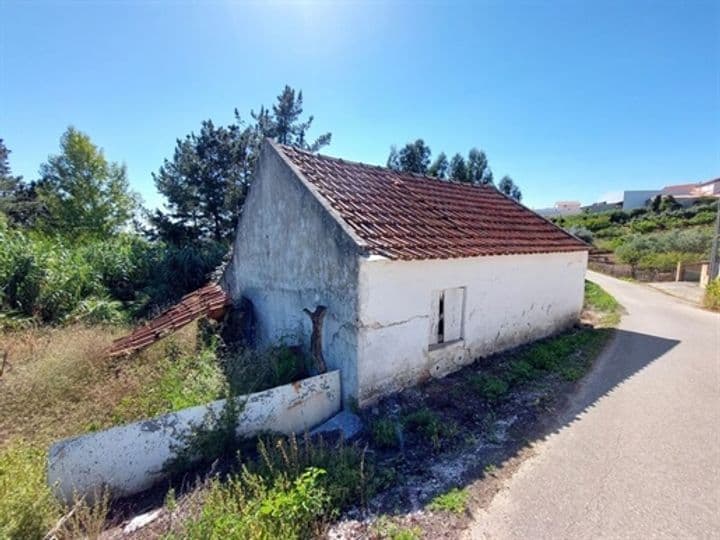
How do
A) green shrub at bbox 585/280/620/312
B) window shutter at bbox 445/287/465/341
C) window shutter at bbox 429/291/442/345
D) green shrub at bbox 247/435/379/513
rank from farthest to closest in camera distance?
green shrub at bbox 585/280/620/312
window shutter at bbox 445/287/465/341
window shutter at bbox 429/291/442/345
green shrub at bbox 247/435/379/513

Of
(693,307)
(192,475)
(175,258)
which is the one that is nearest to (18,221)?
(175,258)

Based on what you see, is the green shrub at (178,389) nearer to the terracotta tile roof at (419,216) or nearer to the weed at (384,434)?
the weed at (384,434)

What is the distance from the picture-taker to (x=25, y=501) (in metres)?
3.34

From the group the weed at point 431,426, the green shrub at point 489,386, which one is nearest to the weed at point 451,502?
the weed at point 431,426

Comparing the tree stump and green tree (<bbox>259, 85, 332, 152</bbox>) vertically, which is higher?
green tree (<bbox>259, 85, 332, 152</bbox>)

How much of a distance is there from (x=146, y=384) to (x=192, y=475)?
2439 mm

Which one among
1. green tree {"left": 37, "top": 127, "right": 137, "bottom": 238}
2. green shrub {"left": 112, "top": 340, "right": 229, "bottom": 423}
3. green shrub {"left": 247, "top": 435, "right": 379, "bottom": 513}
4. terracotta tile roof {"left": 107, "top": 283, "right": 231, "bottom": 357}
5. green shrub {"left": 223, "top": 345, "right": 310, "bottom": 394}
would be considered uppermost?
green tree {"left": 37, "top": 127, "right": 137, "bottom": 238}

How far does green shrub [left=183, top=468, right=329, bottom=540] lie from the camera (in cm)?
324

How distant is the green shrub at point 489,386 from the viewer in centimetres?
651

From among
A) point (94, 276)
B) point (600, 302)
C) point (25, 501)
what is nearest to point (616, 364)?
point (600, 302)

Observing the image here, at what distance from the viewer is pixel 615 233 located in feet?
139

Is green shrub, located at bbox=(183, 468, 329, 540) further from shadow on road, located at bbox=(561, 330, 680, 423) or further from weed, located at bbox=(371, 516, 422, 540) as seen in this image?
shadow on road, located at bbox=(561, 330, 680, 423)

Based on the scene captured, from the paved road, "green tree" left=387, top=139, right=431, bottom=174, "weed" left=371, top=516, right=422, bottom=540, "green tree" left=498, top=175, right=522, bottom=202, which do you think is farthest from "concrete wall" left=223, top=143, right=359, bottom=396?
"green tree" left=498, top=175, right=522, bottom=202

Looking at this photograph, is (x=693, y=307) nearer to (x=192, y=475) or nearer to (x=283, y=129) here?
(x=192, y=475)
